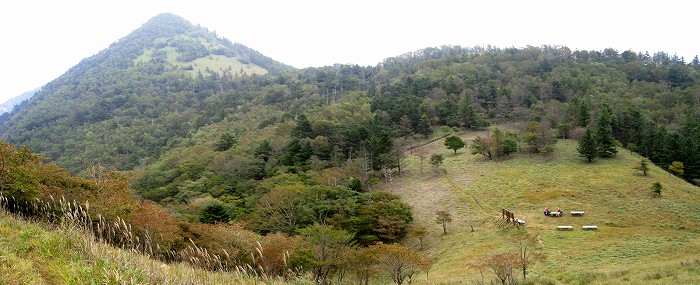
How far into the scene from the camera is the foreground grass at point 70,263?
16.0ft

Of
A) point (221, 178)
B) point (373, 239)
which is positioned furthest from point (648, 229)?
point (221, 178)

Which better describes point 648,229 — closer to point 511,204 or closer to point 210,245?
point 511,204

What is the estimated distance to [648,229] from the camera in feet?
87.3

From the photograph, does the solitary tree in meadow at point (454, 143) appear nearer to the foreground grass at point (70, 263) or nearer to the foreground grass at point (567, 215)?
the foreground grass at point (567, 215)

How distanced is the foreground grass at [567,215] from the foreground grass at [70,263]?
1751cm

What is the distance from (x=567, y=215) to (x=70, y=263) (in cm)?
3291

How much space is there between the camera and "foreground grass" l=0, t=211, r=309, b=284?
488 cm

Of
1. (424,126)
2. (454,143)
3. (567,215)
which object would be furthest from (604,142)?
(424,126)

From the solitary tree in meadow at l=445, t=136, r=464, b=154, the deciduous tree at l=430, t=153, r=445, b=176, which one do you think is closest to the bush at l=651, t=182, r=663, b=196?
the deciduous tree at l=430, t=153, r=445, b=176

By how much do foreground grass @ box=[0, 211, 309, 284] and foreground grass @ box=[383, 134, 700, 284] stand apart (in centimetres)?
1751

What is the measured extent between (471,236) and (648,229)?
1195cm

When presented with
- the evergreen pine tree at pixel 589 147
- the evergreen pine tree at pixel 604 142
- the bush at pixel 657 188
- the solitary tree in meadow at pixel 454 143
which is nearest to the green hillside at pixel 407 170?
the evergreen pine tree at pixel 604 142

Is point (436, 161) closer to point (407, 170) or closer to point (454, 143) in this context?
point (407, 170)

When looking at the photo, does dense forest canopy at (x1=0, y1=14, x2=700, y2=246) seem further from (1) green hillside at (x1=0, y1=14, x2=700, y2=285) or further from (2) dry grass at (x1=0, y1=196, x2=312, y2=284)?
(2) dry grass at (x1=0, y1=196, x2=312, y2=284)
